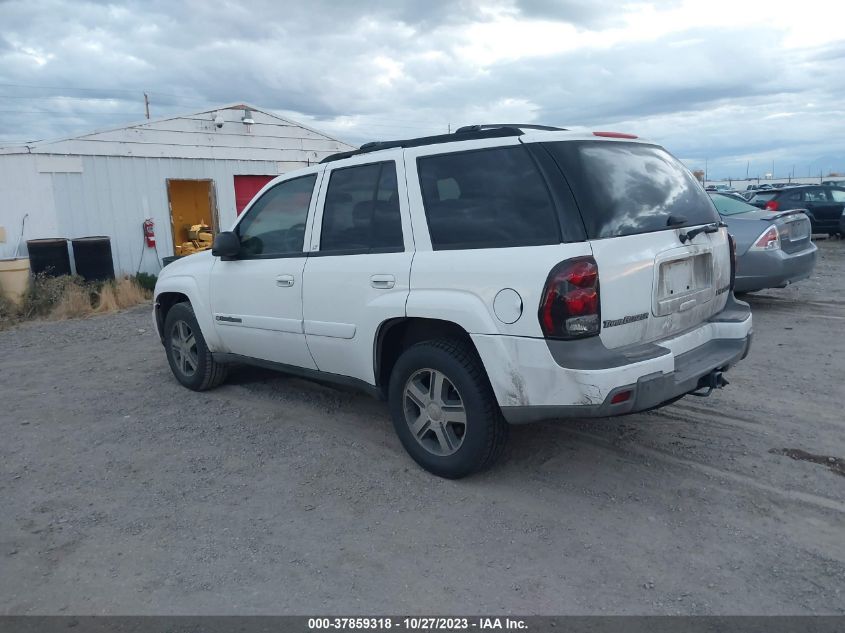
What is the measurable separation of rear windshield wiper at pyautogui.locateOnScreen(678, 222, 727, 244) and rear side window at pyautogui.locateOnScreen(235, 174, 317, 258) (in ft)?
8.35

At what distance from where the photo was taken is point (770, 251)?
8.29 meters

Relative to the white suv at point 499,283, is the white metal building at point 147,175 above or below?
above

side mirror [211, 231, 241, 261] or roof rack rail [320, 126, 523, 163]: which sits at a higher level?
roof rack rail [320, 126, 523, 163]

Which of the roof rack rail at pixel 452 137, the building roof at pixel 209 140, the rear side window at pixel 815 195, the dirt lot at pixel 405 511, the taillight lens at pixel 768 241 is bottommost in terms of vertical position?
the dirt lot at pixel 405 511

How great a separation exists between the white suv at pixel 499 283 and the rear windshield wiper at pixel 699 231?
11 millimetres

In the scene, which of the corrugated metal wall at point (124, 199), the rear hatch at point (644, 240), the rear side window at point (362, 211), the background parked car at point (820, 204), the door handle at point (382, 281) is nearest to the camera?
the rear hatch at point (644, 240)

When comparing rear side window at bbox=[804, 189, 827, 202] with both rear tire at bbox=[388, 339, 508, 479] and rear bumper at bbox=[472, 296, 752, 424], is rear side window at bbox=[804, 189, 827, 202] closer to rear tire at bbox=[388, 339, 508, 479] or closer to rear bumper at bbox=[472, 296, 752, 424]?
rear bumper at bbox=[472, 296, 752, 424]

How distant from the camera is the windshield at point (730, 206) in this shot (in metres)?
9.30

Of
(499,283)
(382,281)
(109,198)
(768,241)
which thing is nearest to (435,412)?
(382,281)

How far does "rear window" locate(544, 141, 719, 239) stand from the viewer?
360 cm

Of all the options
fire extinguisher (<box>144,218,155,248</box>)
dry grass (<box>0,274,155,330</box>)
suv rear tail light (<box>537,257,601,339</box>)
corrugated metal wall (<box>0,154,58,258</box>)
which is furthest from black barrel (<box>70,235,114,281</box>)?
suv rear tail light (<box>537,257,601,339</box>)

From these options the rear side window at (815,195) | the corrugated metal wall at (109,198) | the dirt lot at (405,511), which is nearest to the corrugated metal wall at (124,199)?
the corrugated metal wall at (109,198)

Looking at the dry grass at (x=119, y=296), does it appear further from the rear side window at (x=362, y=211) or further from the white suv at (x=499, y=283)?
the rear side window at (x=362, y=211)

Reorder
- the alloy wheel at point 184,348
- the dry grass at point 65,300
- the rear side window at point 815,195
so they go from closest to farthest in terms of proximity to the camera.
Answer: the alloy wheel at point 184,348
the dry grass at point 65,300
the rear side window at point 815,195
